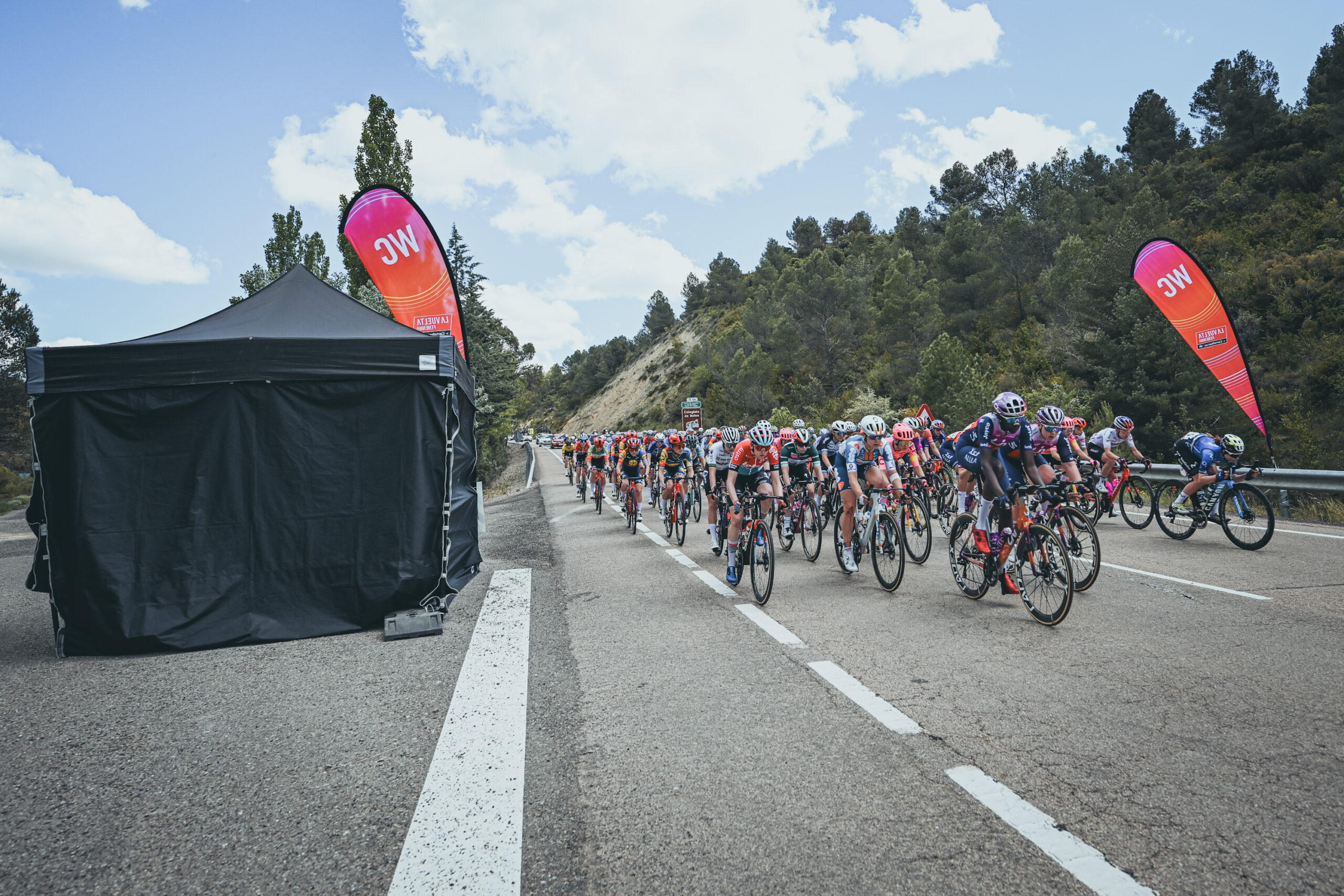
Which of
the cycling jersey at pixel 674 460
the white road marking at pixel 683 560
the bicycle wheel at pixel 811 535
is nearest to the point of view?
the white road marking at pixel 683 560

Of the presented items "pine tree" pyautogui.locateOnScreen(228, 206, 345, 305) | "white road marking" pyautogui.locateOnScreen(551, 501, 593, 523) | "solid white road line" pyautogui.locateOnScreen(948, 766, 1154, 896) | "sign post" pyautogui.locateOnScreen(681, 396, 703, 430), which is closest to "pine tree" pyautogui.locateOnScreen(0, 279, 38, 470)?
"pine tree" pyautogui.locateOnScreen(228, 206, 345, 305)

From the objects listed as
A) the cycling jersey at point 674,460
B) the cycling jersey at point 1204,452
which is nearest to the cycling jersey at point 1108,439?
the cycling jersey at point 1204,452

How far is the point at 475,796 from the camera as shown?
3.15m

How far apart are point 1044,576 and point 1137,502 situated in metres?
7.58

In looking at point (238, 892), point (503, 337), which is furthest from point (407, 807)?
point (503, 337)

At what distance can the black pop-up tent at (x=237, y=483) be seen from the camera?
584cm

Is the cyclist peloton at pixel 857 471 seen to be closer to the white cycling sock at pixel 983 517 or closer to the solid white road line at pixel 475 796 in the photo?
the white cycling sock at pixel 983 517

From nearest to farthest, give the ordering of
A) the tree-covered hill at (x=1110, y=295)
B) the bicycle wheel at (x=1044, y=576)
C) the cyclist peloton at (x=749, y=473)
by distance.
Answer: the bicycle wheel at (x=1044, y=576) → the cyclist peloton at (x=749, y=473) → the tree-covered hill at (x=1110, y=295)

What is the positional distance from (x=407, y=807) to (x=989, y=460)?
5506mm

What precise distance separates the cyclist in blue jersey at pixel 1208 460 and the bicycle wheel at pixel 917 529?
3.81 metres

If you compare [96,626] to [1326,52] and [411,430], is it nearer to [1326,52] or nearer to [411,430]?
[411,430]

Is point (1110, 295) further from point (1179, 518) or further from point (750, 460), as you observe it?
point (750, 460)

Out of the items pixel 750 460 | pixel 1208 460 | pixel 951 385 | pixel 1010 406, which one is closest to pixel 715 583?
pixel 750 460

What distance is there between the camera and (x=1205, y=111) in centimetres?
5378
